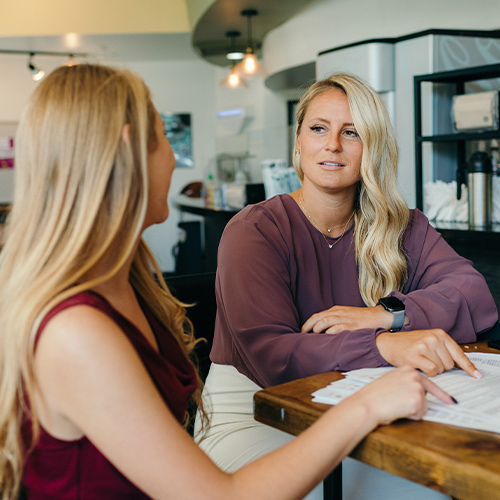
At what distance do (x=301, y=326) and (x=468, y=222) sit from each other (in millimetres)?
1763

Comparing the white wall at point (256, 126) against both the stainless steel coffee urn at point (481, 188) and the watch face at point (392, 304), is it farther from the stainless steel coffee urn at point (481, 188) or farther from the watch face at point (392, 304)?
the watch face at point (392, 304)

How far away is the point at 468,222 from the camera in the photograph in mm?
3035

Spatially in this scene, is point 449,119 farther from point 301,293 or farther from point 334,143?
point 301,293

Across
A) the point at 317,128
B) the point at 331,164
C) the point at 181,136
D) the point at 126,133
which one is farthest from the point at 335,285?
the point at 181,136

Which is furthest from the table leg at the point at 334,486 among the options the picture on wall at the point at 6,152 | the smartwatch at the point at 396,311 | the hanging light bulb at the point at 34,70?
the picture on wall at the point at 6,152

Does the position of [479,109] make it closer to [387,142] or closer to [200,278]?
[387,142]

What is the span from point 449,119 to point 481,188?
885 mm

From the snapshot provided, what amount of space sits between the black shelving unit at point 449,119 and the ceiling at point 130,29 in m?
2.47

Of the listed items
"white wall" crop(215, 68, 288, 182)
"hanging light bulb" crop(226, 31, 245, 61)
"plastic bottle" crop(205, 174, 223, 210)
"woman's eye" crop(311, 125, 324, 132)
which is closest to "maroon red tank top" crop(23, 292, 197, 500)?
"woman's eye" crop(311, 125, 324, 132)

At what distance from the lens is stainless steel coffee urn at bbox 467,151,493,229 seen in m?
2.95

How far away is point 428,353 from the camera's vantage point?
1169mm

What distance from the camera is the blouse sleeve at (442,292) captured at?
4.87 ft

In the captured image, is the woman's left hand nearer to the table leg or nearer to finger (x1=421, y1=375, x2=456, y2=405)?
the table leg

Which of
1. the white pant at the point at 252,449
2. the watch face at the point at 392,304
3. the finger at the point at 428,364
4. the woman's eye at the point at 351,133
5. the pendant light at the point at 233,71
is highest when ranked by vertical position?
the pendant light at the point at 233,71
